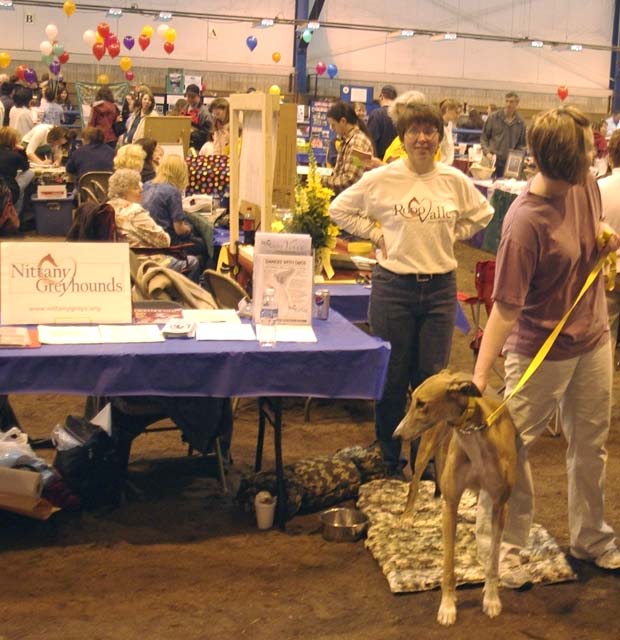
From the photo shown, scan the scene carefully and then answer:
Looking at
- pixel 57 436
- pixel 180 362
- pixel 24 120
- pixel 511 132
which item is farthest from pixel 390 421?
pixel 24 120

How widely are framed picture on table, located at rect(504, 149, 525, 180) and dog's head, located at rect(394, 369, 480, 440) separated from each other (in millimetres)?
7874

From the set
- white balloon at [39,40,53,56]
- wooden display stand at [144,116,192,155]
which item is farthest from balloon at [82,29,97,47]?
wooden display stand at [144,116,192,155]

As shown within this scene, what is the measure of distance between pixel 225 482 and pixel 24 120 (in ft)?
32.2

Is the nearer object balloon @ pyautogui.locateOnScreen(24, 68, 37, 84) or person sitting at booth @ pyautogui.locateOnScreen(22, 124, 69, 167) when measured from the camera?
person sitting at booth @ pyautogui.locateOnScreen(22, 124, 69, 167)

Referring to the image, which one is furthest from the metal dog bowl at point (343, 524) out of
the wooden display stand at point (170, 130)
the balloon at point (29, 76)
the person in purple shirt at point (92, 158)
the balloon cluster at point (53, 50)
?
the balloon cluster at point (53, 50)

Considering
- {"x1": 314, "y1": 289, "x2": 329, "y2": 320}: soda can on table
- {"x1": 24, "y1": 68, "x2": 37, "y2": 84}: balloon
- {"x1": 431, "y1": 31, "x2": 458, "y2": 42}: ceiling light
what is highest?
{"x1": 431, "y1": 31, "x2": 458, "y2": 42}: ceiling light

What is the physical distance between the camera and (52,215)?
1057 cm

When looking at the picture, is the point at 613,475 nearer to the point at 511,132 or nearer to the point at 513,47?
the point at 511,132

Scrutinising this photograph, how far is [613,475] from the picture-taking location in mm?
4219

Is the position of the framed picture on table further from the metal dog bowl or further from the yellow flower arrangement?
the metal dog bowl

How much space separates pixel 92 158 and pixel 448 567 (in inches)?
291

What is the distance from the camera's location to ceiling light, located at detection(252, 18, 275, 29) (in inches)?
770

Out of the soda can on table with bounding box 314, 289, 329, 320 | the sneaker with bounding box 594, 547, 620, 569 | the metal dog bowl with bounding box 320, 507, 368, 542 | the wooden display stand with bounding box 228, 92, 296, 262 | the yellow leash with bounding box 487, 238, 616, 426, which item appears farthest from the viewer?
the wooden display stand with bounding box 228, 92, 296, 262

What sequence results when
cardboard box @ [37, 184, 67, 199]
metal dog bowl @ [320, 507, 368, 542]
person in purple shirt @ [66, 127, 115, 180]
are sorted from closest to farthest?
metal dog bowl @ [320, 507, 368, 542], person in purple shirt @ [66, 127, 115, 180], cardboard box @ [37, 184, 67, 199]
